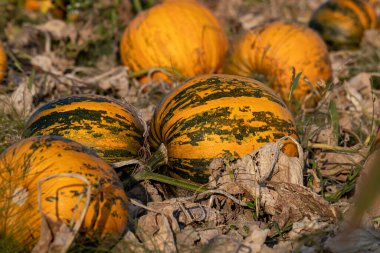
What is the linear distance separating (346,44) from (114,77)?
283cm

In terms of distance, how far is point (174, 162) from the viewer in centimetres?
341

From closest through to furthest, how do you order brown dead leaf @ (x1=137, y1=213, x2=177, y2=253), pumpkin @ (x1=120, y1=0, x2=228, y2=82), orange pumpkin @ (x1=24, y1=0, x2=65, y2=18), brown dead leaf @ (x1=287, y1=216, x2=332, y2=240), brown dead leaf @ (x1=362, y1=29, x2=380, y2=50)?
brown dead leaf @ (x1=137, y1=213, x2=177, y2=253), brown dead leaf @ (x1=287, y1=216, x2=332, y2=240), pumpkin @ (x1=120, y1=0, x2=228, y2=82), brown dead leaf @ (x1=362, y1=29, x2=380, y2=50), orange pumpkin @ (x1=24, y1=0, x2=65, y2=18)

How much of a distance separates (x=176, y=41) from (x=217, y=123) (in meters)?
2.13

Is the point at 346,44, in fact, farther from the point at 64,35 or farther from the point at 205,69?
the point at 64,35

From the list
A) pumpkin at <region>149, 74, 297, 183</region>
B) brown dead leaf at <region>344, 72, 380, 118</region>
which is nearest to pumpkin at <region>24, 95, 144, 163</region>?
pumpkin at <region>149, 74, 297, 183</region>

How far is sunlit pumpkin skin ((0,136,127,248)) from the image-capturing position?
2475 millimetres

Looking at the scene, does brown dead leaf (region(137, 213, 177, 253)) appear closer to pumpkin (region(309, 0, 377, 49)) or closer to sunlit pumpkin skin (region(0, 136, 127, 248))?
sunlit pumpkin skin (region(0, 136, 127, 248))

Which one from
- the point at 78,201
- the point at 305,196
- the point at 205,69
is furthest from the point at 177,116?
the point at 205,69

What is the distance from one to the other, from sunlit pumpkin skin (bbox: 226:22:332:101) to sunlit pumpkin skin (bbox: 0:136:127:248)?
8.70 ft

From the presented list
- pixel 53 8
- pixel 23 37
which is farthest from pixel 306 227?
pixel 53 8

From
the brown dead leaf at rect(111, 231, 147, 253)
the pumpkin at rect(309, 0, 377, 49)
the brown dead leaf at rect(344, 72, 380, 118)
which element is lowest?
the brown dead leaf at rect(344, 72, 380, 118)

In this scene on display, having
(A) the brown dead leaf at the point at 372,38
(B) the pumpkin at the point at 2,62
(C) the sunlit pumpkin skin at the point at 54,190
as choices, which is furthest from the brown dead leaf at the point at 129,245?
(A) the brown dead leaf at the point at 372,38

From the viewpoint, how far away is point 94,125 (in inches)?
132

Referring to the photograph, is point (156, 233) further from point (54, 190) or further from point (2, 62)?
point (2, 62)
